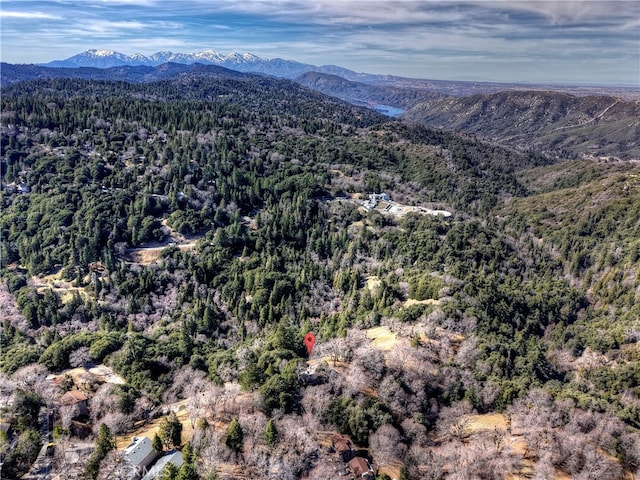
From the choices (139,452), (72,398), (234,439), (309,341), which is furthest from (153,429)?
(309,341)

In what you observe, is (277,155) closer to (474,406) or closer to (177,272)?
(177,272)

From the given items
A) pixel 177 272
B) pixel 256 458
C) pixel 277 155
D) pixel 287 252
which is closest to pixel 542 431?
pixel 256 458

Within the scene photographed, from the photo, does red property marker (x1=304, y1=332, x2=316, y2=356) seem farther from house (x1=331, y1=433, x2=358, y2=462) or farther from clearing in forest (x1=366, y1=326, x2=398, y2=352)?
house (x1=331, y1=433, x2=358, y2=462)

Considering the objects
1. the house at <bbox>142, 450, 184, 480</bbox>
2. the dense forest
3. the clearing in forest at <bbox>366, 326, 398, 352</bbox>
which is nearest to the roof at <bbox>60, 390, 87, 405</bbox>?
the dense forest

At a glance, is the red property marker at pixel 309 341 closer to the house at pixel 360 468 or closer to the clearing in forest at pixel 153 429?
the clearing in forest at pixel 153 429

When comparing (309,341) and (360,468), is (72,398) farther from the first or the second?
(360,468)

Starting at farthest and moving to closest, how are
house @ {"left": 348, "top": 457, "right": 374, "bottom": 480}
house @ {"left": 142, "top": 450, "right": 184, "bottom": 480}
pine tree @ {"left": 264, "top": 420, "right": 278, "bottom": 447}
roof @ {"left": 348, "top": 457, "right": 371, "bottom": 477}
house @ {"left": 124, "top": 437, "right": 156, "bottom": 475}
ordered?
pine tree @ {"left": 264, "top": 420, "right": 278, "bottom": 447} → roof @ {"left": 348, "top": 457, "right": 371, "bottom": 477} → house @ {"left": 348, "top": 457, "right": 374, "bottom": 480} → house @ {"left": 124, "top": 437, "right": 156, "bottom": 475} → house @ {"left": 142, "top": 450, "right": 184, "bottom": 480}
